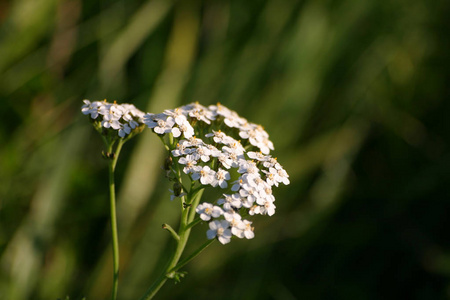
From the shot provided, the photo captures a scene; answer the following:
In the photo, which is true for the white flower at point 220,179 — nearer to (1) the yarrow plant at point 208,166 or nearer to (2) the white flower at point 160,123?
(1) the yarrow plant at point 208,166

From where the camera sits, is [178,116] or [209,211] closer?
[209,211]

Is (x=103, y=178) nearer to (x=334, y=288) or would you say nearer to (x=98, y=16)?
(x=98, y=16)

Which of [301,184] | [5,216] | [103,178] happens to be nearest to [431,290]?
[301,184]

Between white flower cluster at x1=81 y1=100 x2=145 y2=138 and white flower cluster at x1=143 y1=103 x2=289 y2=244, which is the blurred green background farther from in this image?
white flower cluster at x1=143 y1=103 x2=289 y2=244

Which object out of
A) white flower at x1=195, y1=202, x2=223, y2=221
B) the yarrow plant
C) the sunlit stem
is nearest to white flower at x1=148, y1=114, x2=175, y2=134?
the yarrow plant

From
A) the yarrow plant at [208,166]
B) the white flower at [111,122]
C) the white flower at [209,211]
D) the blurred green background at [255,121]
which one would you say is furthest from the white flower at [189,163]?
the blurred green background at [255,121]

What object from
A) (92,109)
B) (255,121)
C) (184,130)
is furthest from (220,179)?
(255,121)

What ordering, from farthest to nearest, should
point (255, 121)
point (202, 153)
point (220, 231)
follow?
1. point (255, 121)
2. point (202, 153)
3. point (220, 231)

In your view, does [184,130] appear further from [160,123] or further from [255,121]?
[255,121]
